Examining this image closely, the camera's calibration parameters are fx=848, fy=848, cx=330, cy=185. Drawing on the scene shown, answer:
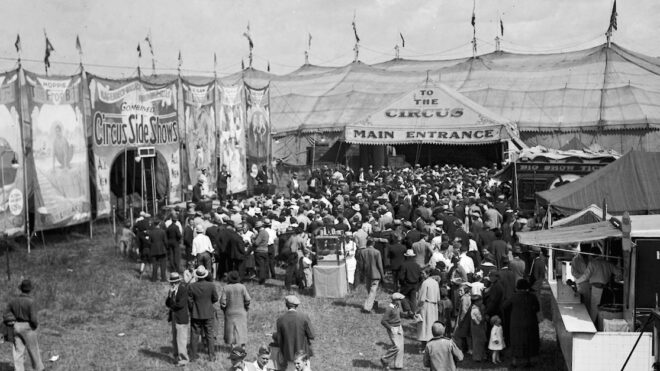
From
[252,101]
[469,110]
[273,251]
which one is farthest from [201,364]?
[469,110]

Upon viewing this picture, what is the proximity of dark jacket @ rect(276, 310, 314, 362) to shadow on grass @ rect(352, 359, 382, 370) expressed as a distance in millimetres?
2400

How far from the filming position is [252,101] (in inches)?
1406

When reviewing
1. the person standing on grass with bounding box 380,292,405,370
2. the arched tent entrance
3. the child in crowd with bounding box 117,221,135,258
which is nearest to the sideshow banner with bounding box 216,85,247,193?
the arched tent entrance

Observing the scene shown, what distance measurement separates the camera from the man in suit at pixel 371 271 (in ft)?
53.4

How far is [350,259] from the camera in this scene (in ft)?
60.0

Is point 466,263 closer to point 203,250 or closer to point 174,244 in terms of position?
point 203,250

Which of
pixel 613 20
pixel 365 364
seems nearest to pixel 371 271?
pixel 365 364

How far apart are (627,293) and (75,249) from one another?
16128 mm

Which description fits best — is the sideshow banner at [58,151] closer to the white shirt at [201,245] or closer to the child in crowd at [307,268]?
the white shirt at [201,245]

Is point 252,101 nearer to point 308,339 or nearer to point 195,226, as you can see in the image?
point 195,226

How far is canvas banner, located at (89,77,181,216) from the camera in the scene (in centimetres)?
2536

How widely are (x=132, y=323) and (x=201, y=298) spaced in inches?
144

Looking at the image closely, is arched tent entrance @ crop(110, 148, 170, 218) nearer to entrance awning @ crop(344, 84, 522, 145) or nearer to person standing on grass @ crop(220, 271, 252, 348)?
entrance awning @ crop(344, 84, 522, 145)

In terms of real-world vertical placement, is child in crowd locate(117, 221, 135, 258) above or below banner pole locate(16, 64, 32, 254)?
below
